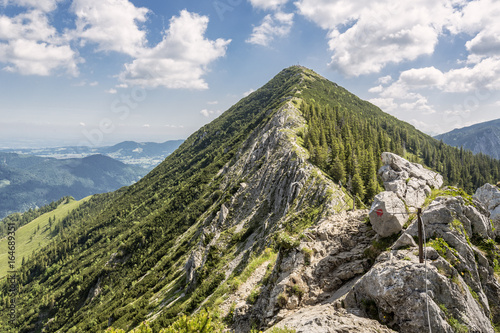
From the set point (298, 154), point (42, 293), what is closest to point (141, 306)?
point (298, 154)

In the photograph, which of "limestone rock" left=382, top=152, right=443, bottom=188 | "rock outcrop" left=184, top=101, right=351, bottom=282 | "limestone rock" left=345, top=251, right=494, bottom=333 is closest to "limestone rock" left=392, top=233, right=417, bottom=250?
"limestone rock" left=345, top=251, right=494, bottom=333

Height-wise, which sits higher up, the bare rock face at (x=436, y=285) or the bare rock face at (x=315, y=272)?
the bare rock face at (x=436, y=285)

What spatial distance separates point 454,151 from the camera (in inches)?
7677

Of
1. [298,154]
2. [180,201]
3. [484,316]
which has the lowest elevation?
[180,201]

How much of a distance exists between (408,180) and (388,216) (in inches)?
547

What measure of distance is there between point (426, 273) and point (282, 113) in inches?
3911

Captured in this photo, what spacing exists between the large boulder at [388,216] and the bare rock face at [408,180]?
4.33 m

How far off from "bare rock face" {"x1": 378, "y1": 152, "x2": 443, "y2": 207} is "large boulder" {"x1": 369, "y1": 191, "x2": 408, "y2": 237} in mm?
4326

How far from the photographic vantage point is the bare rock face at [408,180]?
22.7 metres

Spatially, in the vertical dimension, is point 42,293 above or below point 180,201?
below

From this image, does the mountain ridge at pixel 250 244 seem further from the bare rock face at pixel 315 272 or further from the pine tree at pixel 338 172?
the pine tree at pixel 338 172

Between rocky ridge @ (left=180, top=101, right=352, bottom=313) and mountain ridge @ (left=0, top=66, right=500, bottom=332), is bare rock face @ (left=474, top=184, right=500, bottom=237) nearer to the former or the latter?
mountain ridge @ (left=0, top=66, right=500, bottom=332)

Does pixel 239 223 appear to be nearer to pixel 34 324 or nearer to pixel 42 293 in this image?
pixel 34 324

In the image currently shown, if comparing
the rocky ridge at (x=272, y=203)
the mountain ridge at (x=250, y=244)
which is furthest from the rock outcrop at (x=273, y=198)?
the mountain ridge at (x=250, y=244)
